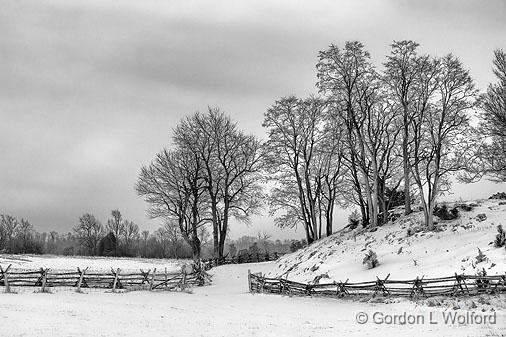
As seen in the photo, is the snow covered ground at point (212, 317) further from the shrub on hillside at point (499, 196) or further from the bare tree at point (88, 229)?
the bare tree at point (88, 229)

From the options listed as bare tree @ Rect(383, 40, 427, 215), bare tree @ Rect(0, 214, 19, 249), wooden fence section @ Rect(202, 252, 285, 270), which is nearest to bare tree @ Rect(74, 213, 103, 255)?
bare tree @ Rect(0, 214, 19, 249)

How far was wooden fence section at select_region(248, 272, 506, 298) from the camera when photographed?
55.3 feet

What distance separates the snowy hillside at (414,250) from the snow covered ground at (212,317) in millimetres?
3084

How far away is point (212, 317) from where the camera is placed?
53.3ft

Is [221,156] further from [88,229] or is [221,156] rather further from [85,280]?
[88,229]

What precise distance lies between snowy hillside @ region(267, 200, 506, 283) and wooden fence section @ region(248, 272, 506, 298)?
840 mm

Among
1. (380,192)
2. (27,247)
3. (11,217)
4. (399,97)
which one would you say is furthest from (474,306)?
(11,217)

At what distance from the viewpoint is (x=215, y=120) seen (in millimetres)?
39906

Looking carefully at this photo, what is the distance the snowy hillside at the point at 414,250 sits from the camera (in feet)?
65.2

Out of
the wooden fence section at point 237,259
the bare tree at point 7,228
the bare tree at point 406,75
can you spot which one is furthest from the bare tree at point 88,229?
the bare tree at point 406,75

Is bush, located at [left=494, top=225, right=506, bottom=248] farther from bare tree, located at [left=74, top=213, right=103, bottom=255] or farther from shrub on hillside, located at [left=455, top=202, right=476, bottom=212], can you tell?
bare tree, located at [left=74, top=213, right=103, bottom=255]

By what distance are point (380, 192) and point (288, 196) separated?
363 inches

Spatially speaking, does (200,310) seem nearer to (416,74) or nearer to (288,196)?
(416,74)

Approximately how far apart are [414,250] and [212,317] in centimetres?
1232
